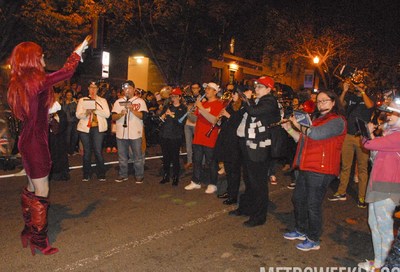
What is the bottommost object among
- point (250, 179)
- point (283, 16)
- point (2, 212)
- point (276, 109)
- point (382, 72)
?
point (2, 212)

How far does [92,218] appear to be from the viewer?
580 cm

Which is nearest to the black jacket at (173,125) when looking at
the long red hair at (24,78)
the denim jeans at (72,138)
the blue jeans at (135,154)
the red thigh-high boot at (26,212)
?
the blue jeans at (135,154)

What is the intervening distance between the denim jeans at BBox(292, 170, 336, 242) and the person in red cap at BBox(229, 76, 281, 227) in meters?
0.66

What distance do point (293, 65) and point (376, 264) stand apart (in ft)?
131

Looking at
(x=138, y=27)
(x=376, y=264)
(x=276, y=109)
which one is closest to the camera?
(x=376, y=264)

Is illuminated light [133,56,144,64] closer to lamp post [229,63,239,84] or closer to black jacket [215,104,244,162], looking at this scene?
A: lamp post [229,63,239,84]

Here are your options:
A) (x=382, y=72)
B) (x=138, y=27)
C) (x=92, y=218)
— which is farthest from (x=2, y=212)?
(x=382, y=72)

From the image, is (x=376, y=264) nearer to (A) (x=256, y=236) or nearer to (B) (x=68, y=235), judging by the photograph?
(A) (x=256, y=236)

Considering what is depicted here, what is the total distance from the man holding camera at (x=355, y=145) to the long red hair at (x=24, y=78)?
5122 millimetres

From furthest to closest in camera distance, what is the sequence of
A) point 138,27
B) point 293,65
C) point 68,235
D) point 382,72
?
1. point 293,65
2. point 382,72
3. point 138,27
4. point 68,235

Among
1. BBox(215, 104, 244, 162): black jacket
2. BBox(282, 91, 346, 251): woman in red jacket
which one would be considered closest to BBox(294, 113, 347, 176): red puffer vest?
BBox(282, 91, 346, 251): woman in red jacket

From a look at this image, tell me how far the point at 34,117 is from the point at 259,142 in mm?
2977

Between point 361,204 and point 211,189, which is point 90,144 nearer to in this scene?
point 211,189

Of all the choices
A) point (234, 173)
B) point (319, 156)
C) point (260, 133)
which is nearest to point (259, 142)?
point (260, 133)
